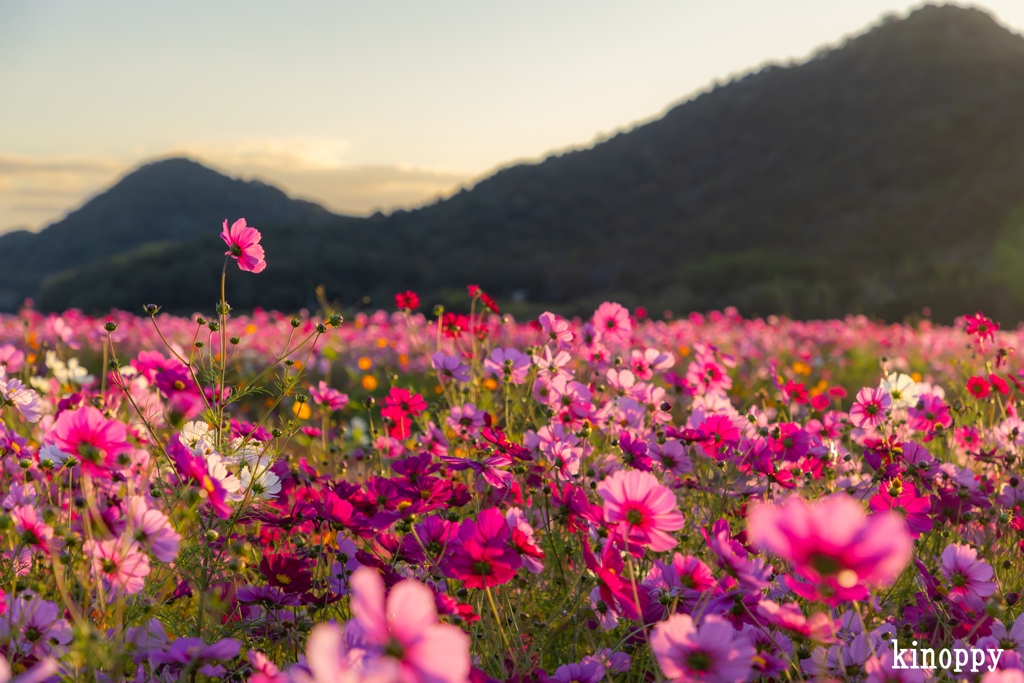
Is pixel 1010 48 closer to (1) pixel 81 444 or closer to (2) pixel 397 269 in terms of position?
(2) pixel 397 269

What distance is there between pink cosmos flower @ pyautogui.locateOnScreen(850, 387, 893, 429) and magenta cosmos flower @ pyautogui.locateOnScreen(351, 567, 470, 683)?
1.76 m

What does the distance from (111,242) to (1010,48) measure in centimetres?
8625

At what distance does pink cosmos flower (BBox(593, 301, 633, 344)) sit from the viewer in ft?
7.12

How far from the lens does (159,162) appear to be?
293 ft

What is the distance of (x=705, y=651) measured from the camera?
0.75 meters

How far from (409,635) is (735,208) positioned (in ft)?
157

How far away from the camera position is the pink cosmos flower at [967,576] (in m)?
1.17

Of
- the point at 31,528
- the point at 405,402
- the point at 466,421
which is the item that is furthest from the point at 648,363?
the point at 31,528

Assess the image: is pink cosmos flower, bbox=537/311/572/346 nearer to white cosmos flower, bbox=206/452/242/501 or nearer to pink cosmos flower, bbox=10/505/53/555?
white cosmos flower, bbox=206/452/242/501

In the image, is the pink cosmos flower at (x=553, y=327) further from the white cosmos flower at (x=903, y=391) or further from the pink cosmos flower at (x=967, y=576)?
the pink cosmos flower at (x=967, y=576)

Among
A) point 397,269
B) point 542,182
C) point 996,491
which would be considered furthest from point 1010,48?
point 996,491

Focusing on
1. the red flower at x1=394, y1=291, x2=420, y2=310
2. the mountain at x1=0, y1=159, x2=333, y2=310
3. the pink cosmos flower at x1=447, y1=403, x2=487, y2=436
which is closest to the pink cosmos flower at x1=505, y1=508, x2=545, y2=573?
the pink cosmos flower at x1=447, y1=403, x2=487, y2=436

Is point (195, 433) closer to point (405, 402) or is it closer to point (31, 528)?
point (31, 528)

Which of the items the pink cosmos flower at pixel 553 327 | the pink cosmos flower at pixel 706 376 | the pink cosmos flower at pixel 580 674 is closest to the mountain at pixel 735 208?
the pink cosmos flower at pixel 706 376
